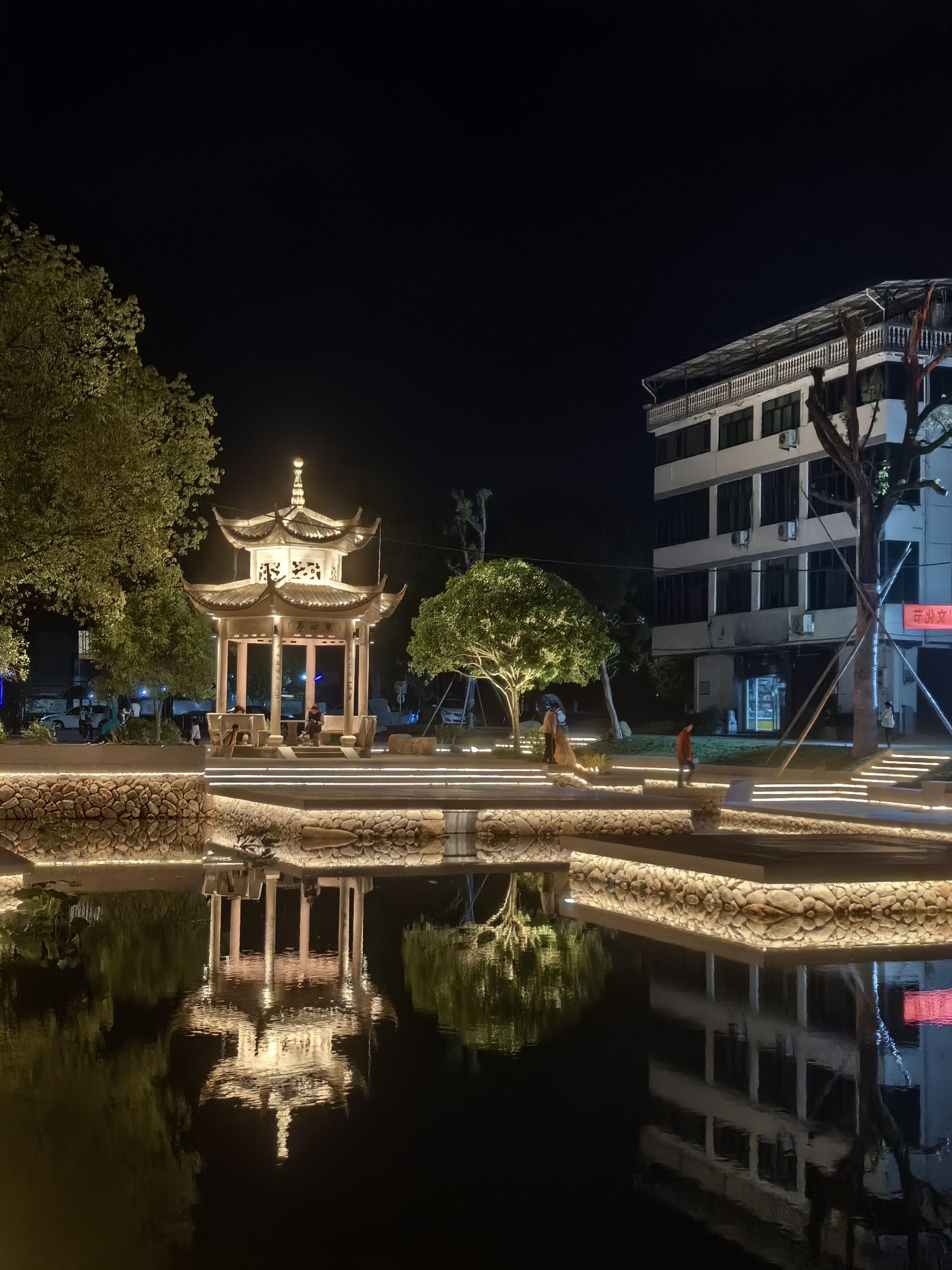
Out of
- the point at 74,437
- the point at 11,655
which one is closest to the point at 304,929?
the point at 74,437

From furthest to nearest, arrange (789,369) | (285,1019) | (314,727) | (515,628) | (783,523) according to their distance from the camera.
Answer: (789,369) → (783,523) → (515,628) → (314,727) → (285,1019)

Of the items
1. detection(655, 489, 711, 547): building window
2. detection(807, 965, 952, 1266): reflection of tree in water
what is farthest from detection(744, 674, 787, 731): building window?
detection(807, 965, 952, 1266): reflection of tree in water

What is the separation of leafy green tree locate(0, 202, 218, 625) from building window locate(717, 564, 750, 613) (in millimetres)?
23204

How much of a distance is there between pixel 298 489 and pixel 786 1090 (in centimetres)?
2512

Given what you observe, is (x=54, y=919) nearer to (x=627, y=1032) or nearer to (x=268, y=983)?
(x=268, y=983)

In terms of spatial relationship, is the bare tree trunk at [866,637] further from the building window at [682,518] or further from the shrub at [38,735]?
the building window at [682,518]

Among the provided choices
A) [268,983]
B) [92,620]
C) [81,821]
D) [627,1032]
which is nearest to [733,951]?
[627,1032]

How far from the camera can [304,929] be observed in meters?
10.4

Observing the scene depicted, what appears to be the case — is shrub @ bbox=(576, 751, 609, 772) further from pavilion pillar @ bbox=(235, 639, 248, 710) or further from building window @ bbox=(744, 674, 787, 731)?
building window @ bbox=(744, 674, 787, 731)

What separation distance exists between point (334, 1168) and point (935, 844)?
9.16 m

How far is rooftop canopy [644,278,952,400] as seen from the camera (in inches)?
1372

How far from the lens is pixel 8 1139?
A: 5.33 m

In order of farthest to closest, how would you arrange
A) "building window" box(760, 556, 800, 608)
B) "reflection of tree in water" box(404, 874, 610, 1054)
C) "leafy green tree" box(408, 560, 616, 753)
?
"building window" box(760, 556, 800, 608) → "leafy green tree" box(408, 560, 616, 753) → "reflection of tree in water" box(404, 874, 610, 1054)

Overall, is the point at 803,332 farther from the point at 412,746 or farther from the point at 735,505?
the point at 412,746
